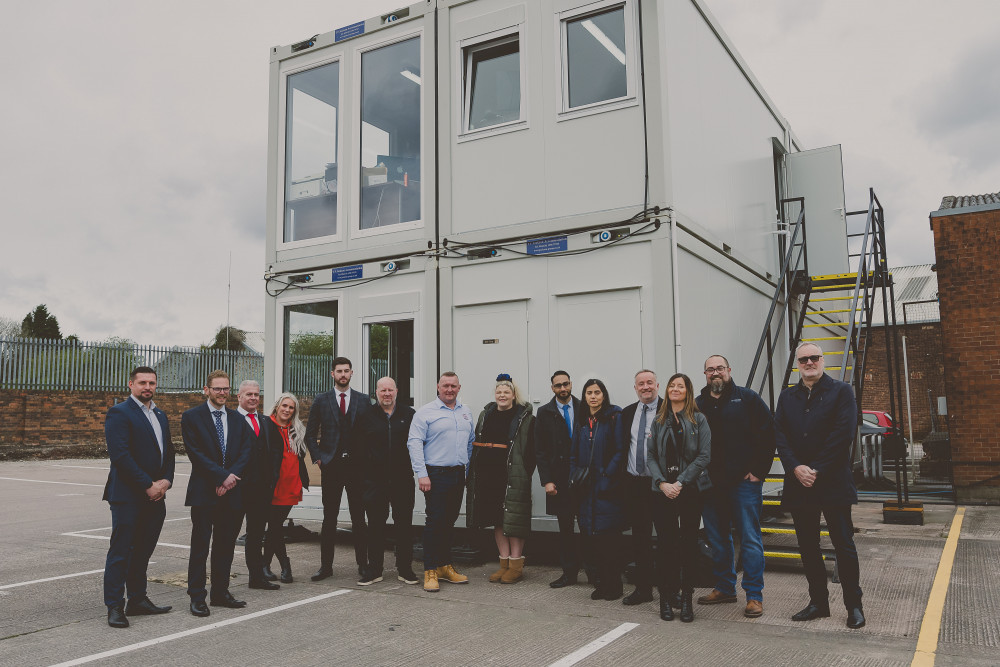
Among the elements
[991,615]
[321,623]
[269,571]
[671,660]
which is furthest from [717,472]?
[269,571]

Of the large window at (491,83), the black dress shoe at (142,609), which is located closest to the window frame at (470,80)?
the large window at (491,83)

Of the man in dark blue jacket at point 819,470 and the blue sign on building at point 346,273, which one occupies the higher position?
the blue sign on building at point 346,273

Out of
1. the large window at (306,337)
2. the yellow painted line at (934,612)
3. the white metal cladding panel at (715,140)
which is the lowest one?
the yellow painted line at (934,612)

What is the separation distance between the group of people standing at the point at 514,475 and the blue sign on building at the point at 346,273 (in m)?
2.48

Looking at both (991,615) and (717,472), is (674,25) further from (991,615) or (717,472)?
(991,615)

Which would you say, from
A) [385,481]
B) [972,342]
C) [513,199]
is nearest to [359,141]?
[513,199]

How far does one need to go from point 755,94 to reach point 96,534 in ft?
35.7

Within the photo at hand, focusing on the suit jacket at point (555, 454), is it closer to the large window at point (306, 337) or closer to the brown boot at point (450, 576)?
the brown boot at point (450, 576)

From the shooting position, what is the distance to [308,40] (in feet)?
33.0

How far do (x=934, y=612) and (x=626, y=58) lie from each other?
5683 millimetres

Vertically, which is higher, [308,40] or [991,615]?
[308,40]

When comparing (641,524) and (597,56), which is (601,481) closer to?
(641,524)

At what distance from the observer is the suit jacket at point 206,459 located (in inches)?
226

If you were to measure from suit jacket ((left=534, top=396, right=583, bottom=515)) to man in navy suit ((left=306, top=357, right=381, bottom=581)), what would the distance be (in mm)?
1582
